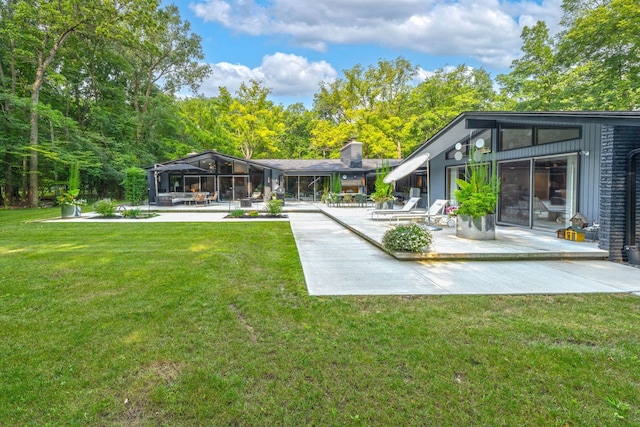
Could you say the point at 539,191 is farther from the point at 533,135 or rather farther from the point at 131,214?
the point at 131,214

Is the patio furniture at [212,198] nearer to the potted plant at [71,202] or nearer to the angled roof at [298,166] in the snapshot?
the angled roof at [298,166]

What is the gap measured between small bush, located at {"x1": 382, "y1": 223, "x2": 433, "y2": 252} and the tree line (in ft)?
57.7

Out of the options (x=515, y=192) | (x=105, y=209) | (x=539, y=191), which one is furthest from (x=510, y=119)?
(x=105, y=209)

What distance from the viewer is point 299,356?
2510mm

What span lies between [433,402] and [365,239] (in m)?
5.65

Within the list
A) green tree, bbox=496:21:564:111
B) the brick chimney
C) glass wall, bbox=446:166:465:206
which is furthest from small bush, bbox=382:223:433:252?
green tree, bbox=496:21:564:111

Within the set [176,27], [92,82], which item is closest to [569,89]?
[176,27]

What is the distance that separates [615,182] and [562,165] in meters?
2.32

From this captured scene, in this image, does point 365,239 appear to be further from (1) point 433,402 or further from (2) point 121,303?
(1) point 433,402

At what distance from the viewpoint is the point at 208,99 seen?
34094mm

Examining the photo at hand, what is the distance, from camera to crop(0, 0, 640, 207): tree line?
685 inches

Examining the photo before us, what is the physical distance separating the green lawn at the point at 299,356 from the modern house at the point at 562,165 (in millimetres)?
2491

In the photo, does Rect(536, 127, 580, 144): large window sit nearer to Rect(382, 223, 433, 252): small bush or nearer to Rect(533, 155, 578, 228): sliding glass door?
Rect(533, 155, 578, 228): sliding glass door

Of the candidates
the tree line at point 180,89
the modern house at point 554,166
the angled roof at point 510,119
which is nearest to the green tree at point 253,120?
the tree line at point 180,89
